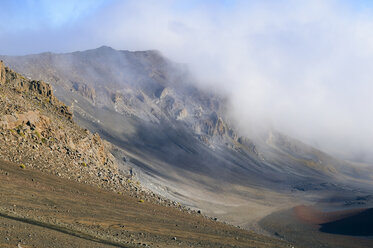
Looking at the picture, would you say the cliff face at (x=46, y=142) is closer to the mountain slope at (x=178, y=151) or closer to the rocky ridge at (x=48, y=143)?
the rocky ridge at (x=48, y=143)

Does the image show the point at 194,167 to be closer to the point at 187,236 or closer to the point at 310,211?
the point at 310,211

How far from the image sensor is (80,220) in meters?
28.0

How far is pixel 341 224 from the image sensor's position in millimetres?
67438

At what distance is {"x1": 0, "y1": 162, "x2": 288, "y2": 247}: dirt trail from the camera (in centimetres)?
2130

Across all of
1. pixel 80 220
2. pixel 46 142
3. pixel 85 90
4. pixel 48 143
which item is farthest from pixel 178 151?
pixel 80 220

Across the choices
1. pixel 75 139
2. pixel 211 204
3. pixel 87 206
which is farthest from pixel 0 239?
pixel 211 204

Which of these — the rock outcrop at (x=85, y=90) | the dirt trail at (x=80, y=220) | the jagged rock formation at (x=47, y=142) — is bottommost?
the dirt trail at (x=80, y=220)

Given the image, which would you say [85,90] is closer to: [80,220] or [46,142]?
[46,142]

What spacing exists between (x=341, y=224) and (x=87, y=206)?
50.7 m

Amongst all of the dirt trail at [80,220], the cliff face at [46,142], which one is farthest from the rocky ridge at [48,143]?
the dirt trail at [80,220]

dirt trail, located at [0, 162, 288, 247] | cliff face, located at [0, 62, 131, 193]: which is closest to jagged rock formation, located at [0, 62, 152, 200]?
cliff face, located at [0, 62, 131, 193]

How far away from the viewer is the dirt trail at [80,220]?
21.3 metres

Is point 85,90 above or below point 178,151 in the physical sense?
above

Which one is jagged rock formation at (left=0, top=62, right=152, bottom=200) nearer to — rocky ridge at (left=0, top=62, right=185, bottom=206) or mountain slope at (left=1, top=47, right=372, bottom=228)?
rocky ridge at (left=0, top=62, right=185, bottom=206)
